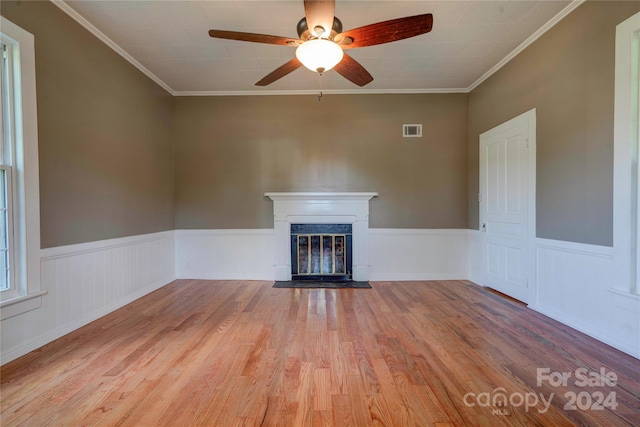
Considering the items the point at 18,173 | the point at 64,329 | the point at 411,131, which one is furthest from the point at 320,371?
the point at 411,131

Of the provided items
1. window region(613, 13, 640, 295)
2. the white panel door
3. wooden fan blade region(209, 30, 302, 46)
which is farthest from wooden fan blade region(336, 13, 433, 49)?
the white panel door

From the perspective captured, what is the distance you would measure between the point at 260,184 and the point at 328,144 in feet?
4.07

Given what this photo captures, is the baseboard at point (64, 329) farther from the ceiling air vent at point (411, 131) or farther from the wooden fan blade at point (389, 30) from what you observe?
the ceiling air vent at point (411, 131)

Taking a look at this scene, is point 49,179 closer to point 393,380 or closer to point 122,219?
point 122,219

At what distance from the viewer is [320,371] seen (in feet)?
6.23

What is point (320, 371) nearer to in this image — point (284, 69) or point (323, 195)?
point (284, 69)

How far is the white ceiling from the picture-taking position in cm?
248

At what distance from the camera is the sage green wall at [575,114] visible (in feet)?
7.41

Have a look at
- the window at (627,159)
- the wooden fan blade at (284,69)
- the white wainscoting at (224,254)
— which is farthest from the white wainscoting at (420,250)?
the wooden fan blade at (284,69)

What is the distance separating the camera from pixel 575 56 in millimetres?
2525

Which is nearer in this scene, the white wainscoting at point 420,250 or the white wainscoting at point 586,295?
the white wainscoting at point 586,295

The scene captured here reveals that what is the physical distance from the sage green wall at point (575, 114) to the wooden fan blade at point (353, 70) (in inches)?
74.2

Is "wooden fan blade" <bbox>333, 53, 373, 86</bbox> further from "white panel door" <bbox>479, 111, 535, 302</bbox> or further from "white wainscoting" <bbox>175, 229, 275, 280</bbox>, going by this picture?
"white wainscoting" <bbox>175, 229, 275, 280</bbox>

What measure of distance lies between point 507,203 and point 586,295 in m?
1.32
